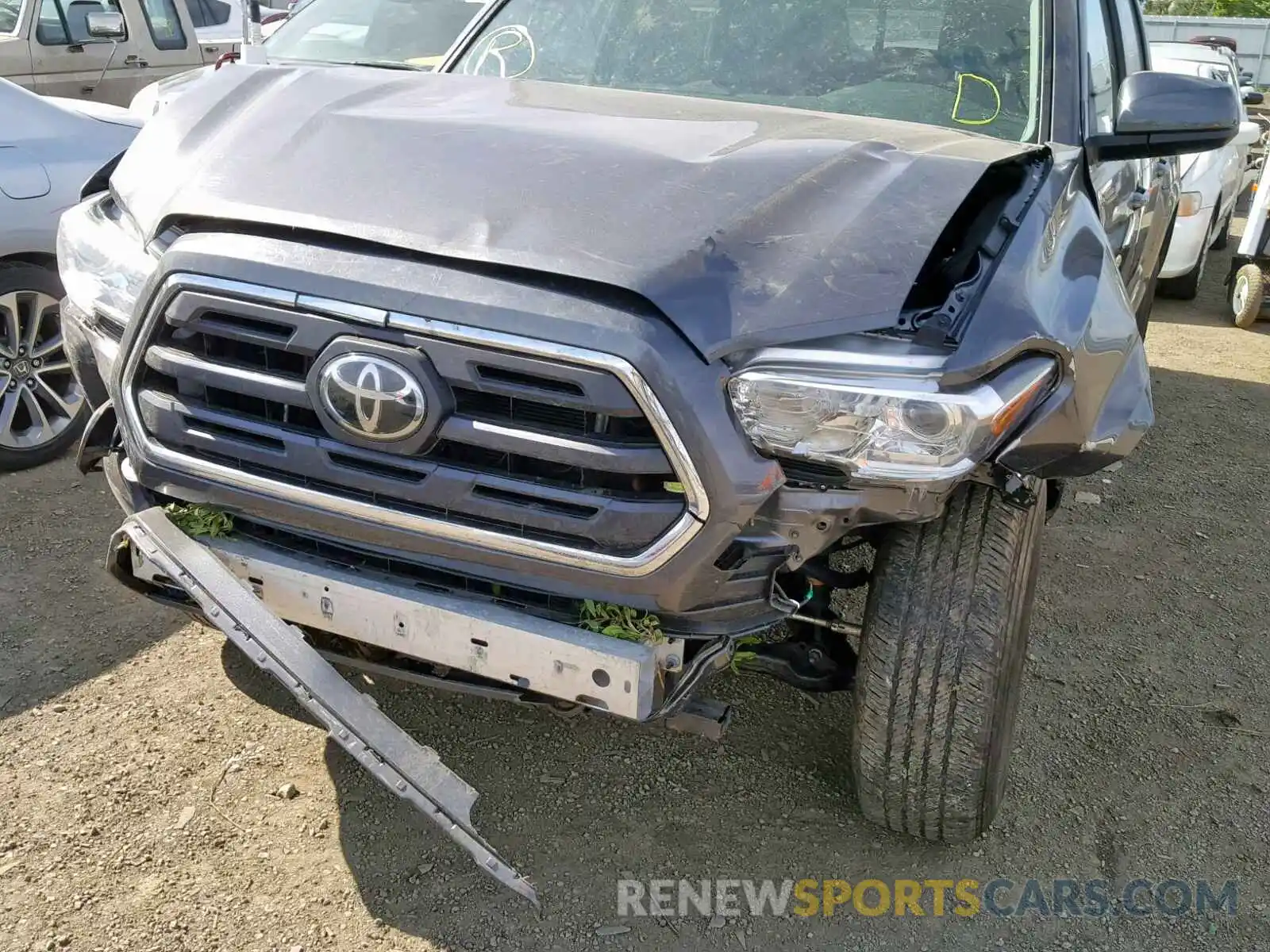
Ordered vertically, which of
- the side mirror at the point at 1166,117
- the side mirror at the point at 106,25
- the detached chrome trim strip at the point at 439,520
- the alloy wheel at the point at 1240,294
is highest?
the side mirror at the point at 1166,117

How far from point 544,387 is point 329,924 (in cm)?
125

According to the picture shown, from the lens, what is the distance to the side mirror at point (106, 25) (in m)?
7.54

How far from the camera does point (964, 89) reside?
3.06 metres

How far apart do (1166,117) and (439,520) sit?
213cm

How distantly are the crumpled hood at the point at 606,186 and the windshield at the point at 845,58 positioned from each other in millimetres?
326

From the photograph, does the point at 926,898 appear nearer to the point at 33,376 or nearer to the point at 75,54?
the point at 33,376

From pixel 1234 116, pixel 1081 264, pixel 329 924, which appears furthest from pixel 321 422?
pixel 1234 116

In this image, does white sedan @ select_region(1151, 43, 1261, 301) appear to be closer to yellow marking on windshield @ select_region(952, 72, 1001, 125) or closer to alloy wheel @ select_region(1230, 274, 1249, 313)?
alloy wheel @ select_region(1230, 274, 1249, 313)

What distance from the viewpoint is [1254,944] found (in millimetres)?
2471

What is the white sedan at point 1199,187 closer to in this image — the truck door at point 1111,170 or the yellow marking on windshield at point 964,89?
the truck door at point 1111,170

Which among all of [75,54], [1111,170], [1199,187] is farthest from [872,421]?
[75,54]

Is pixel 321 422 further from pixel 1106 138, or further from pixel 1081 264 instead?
pixel 1106 138

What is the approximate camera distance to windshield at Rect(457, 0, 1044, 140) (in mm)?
3047

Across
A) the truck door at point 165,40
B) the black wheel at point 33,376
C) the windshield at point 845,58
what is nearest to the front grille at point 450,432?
the windshield at point 845,58
